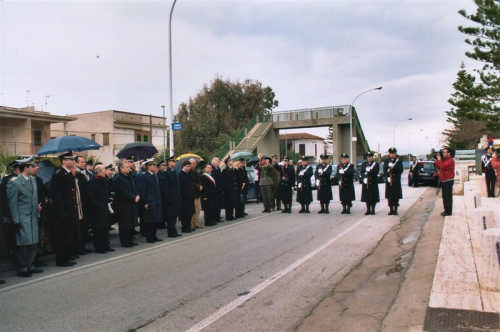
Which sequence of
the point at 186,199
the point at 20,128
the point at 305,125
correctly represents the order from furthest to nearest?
the point at 305,125 < the point at 20,128 < the point at 186,199

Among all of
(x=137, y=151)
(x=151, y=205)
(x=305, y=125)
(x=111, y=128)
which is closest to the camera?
(x=151, y=205)

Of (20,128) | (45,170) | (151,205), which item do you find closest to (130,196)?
(151,205)

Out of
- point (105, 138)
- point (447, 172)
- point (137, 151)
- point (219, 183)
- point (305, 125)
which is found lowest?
point (219, 183)

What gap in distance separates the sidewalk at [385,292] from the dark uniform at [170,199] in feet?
15.9

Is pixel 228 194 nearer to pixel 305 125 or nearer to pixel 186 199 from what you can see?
pixel 186 199

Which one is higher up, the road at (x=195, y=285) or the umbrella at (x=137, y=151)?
the umbrella at (x=137, y=151)

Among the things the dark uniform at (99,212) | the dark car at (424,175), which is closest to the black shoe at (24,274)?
the dark uniform at (99,212)

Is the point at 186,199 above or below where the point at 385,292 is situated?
above

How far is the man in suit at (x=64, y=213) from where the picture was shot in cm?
785

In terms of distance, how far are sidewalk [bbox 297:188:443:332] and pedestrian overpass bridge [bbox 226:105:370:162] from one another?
99.9 feet

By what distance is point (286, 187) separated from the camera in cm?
1517

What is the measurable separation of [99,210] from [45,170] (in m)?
2.39

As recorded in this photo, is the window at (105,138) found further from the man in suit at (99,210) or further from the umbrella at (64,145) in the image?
the man in suit at (99,210)

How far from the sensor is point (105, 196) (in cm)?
927
